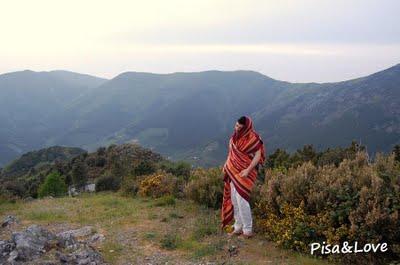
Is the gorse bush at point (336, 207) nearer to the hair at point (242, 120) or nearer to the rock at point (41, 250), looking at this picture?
the hair at point (242, 120)

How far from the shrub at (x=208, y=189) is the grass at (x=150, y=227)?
0.19 m

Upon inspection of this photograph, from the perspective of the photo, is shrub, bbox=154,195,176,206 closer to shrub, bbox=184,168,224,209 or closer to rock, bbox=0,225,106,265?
shrub, bbox=184,168,224,209

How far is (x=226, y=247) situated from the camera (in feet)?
22.6

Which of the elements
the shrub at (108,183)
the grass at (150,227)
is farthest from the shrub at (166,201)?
the shrub at (108,183)

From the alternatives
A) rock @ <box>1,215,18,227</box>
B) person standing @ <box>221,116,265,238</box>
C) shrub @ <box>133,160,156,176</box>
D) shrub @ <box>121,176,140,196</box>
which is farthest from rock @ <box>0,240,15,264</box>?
shrub @ <box>133,160,156,176</box>

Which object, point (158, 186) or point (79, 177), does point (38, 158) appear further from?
point (158, 186)

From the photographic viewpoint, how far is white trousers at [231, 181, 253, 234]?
23.9 feet

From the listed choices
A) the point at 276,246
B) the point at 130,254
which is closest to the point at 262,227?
the point at 276,246

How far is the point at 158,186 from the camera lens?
40.1 ft

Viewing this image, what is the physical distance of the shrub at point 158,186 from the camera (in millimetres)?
11992

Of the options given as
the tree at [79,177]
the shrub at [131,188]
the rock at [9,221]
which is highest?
the rock at [9,221]

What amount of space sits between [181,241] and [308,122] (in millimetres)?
148270

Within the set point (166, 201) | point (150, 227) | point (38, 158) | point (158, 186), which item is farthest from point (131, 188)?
point (38, 158)

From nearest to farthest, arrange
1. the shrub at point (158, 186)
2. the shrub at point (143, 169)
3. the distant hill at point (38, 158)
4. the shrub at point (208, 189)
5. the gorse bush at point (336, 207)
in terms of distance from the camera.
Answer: the gorse bush at point (336, 207) → the shrub at point (208, 189) → the shrub at point (158, 186) → the shrub at point (143, 169) → the distant hill at point (38, 158)
